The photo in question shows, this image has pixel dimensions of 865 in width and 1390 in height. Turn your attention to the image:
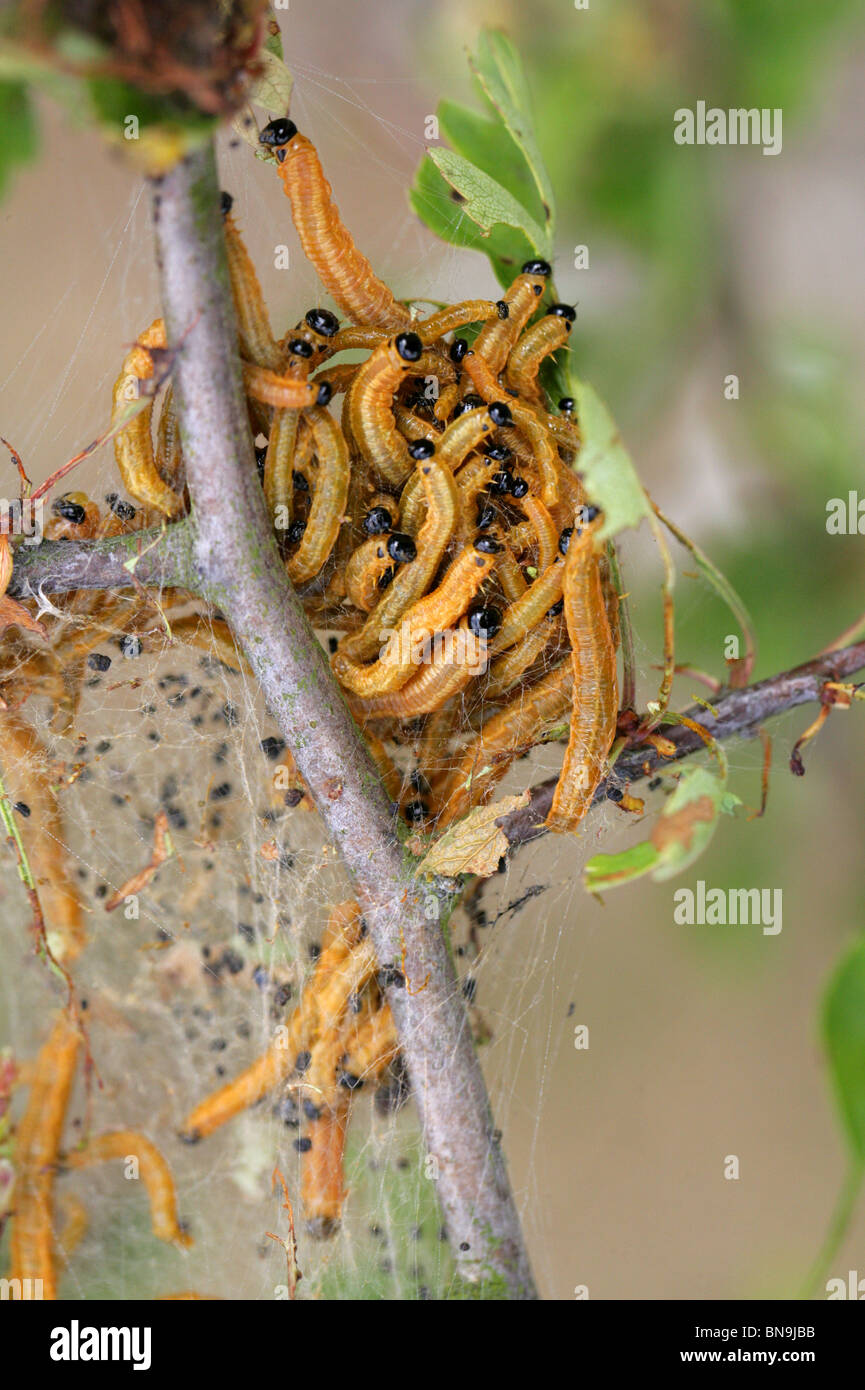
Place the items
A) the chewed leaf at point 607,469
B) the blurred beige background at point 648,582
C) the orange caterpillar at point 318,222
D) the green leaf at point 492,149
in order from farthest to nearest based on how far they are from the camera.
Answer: the blurred beige background at point 648,582 < the green leaf at point 492,149 < the orange caterpillar at point 318,222 < the chewed leaf at point 607,469

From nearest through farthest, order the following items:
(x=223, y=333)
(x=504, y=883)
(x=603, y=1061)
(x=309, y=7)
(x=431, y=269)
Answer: (x=223, y=333) → (x=504, y=883) → (x=431, y=269) → (x=309, y=7) → (x=603, y=1061)

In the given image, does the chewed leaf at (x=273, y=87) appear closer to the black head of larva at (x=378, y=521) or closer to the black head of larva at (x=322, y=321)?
the black head of larva at (x=322, y=321)

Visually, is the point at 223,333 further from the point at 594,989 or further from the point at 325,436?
the point at 594,989

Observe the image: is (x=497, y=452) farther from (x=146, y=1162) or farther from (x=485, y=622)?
(x=146, y=1162)

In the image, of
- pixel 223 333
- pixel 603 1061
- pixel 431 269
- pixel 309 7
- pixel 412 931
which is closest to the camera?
pixel 223 333

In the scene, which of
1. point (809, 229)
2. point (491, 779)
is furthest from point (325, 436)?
point (809, 229)

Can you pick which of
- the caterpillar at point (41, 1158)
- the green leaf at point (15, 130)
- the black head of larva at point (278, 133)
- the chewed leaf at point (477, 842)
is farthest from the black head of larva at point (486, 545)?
the caterpillar at point (41, 1158)

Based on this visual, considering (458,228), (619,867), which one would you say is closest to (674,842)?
(619,867)
